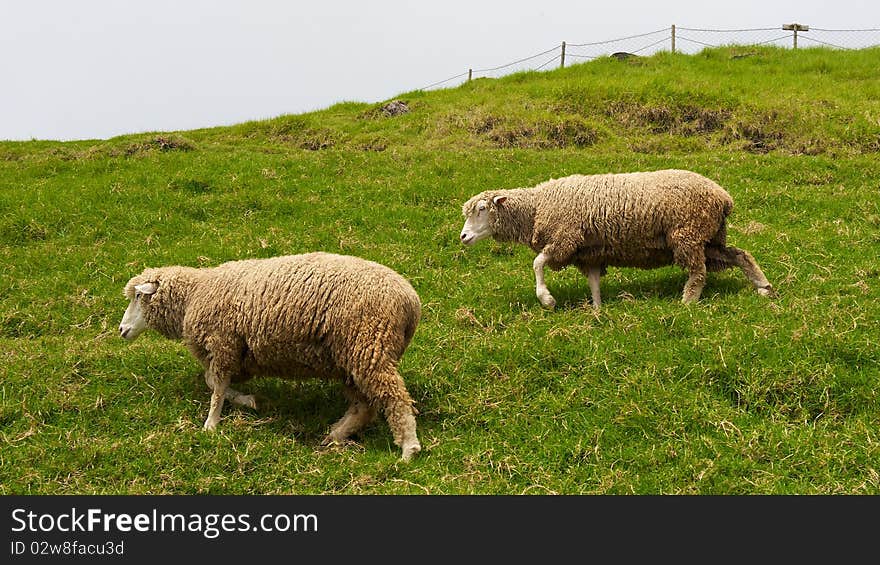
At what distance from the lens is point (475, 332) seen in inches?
366

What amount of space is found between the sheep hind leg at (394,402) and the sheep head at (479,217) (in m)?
4.27

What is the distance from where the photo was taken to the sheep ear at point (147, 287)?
7.90 metres

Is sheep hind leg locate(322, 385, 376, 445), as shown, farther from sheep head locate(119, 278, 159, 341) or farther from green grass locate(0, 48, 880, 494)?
sheep head locate(119, 278, 159, 341)

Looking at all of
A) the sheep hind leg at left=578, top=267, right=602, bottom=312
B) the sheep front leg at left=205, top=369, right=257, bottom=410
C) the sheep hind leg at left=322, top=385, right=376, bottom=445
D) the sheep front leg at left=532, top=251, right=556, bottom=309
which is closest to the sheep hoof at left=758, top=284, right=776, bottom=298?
the sheep hind leg at left=578, top=267, right=602, bottom=312

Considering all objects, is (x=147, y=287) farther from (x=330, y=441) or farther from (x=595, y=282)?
(x=595, y=282)

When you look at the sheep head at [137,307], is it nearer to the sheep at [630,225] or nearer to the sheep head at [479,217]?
the sheep head at [479,217]

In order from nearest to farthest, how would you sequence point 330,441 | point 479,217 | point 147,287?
point 330,441 < point 147,287 < point 479,217

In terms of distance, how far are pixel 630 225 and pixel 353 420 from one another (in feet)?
14.7

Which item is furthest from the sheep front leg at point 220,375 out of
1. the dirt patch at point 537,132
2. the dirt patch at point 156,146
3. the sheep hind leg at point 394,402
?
the dirt patch at point 537,132

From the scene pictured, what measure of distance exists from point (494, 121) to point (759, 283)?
1449cm

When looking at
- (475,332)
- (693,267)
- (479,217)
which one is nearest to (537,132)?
(479,217)

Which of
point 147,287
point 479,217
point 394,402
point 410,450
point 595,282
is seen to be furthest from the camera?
point 479,217
